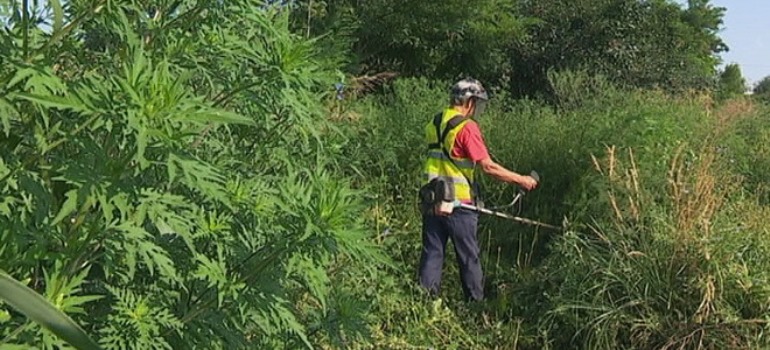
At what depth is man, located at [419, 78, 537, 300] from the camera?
5.75 metres

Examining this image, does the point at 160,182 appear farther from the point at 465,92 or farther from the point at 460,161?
the point at 465,92

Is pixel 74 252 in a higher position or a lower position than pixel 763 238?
higher

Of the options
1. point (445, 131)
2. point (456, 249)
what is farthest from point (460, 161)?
point (456, 249)

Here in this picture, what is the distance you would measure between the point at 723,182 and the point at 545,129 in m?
1.95

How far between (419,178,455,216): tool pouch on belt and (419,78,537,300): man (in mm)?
25

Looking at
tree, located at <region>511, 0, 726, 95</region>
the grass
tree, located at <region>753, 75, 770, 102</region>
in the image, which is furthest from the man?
tree, located at <region>511, 0, 726, 95</region>

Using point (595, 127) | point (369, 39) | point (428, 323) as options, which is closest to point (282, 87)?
point (428, 323)

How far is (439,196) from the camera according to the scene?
226 inches

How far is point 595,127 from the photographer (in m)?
6.71

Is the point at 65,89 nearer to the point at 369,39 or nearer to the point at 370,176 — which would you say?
the point at 370,176

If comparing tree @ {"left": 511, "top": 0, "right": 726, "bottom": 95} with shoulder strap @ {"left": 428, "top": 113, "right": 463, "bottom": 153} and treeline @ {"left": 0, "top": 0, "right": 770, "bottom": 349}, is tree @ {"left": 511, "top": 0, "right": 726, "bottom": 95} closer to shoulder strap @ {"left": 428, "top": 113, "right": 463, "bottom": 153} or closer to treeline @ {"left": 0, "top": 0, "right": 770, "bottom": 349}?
treeline @ {"left": 0, "top": 0, "right": 770, "bottom": 349}

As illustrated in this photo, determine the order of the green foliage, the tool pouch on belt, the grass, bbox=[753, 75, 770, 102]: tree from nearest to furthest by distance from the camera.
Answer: the green foliage, the grass, the tool pouch on belt, bbox=[753, 75, 770, 102]: tree

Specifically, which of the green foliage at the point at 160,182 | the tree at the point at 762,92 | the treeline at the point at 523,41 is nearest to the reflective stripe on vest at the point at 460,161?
the green foliage at the point at 160,182

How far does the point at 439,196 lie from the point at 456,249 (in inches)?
15.1
